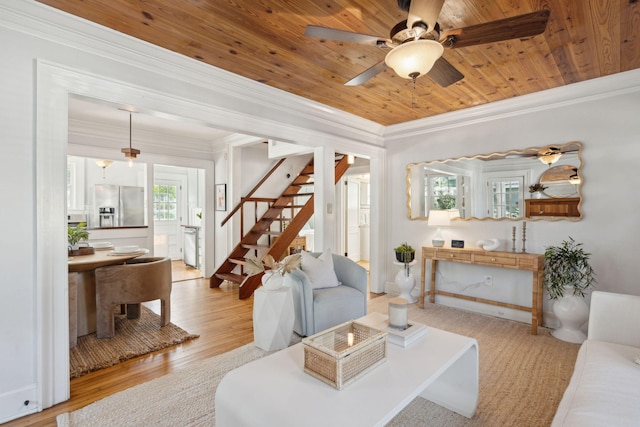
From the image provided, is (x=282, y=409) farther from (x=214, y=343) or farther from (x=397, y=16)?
(x=397, y=16)

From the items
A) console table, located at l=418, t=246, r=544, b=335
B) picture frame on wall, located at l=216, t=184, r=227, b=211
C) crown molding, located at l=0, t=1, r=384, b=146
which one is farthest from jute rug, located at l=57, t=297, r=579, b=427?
picture frame on wall, located at l=216, t=184, r=227, b=211

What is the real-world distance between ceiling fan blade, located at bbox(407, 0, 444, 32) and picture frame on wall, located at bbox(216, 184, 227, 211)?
15.0 ft

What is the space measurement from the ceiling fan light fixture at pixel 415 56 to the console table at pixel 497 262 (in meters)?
2.54

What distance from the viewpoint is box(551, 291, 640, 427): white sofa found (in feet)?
4.13

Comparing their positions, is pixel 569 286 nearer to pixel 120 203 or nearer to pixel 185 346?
pixel 185 346

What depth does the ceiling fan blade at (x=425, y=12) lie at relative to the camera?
1.46 meters

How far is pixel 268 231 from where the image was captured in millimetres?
5535

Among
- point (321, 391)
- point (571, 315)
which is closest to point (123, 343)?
point (321, 391)

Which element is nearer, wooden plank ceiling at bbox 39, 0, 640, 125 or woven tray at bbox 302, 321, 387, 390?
woven tray at bbox 302, 321, 387, 390

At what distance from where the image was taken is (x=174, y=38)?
7.59 ft

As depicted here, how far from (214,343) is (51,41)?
2.65 metres

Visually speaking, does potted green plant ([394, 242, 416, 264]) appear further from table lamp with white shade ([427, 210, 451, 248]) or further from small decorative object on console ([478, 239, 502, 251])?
small decorative object on console ([478, 239, 502, 251])

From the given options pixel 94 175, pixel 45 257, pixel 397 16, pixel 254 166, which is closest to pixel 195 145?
pixel 254 166

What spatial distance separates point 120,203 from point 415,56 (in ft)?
21.6
